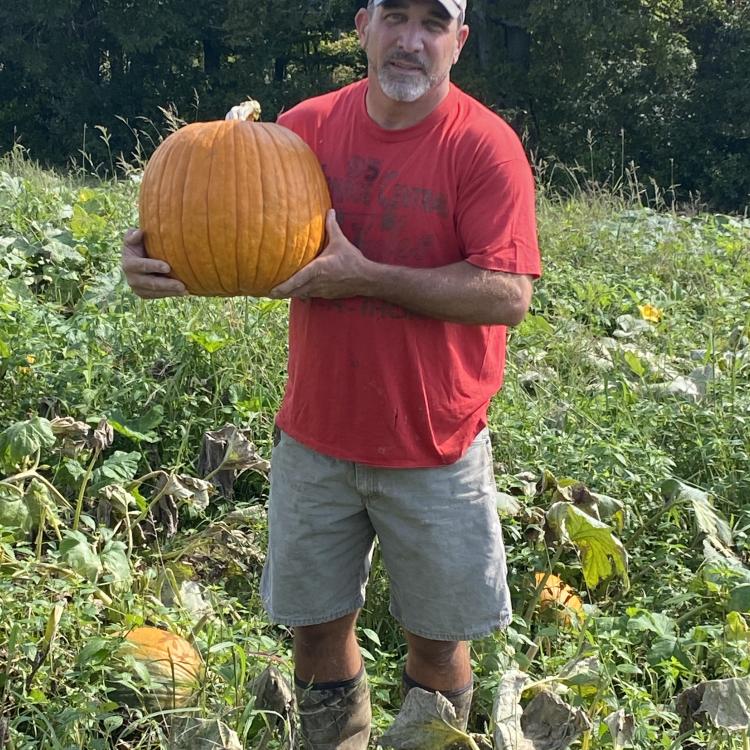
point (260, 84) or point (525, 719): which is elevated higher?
point (260, 84)

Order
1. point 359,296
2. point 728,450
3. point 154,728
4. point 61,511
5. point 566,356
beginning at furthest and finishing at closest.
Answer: point 566,356
point 728,450
point 61,511
point 154,728
point 359,296

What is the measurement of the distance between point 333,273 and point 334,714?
1.21 metres

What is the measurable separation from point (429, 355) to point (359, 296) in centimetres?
22

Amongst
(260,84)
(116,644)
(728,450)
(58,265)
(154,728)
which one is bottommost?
(154,728)

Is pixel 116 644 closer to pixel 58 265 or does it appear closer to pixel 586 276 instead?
pixel 58 265

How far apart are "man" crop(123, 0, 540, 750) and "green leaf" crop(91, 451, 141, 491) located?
905 millimetres

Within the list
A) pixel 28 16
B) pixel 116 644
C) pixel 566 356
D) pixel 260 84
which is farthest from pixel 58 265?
pixel 28 16

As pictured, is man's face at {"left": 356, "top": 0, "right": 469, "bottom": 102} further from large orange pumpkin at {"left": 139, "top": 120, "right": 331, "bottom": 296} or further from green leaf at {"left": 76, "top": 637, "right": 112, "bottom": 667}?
green leaf at {"left": 76, "top": 637, "right": 112, "bottom": 667}

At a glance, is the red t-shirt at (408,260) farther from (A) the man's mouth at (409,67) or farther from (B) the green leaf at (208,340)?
(B) the green leaf at (208,340)

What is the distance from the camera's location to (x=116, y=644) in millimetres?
2486

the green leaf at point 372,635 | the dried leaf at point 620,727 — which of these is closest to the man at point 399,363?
the green leaf at point 372,635

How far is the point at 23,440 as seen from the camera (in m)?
2.99

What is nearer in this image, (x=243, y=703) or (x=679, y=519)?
(x=243, y=703)

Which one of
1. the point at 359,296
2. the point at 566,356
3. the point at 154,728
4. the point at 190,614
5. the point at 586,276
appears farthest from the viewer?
the point at 586,276
